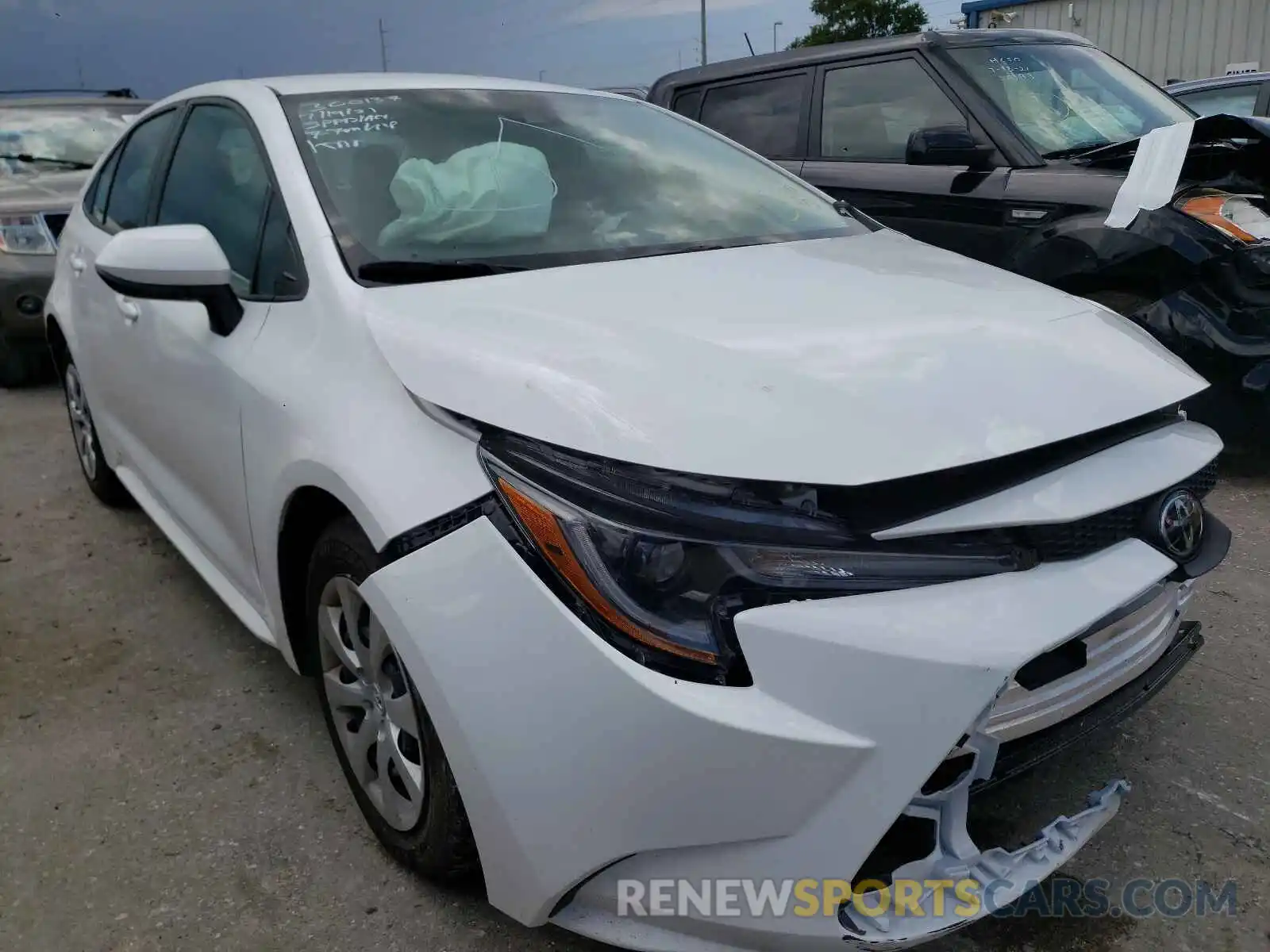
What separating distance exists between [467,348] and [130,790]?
1404 millimetres

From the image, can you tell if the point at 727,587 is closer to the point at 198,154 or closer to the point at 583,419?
the point at 583,419

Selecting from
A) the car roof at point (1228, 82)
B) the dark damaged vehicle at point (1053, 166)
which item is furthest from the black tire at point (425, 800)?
the car roof at point (1228, 82)

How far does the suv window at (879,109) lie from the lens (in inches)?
183

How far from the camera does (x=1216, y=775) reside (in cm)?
229

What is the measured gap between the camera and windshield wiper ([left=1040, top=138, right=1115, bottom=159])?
14.1ft

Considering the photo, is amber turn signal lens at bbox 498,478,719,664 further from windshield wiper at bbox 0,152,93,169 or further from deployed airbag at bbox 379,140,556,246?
windshield wiper at bbox 0,152,93,169

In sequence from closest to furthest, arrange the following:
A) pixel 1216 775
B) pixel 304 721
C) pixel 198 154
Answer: pixel 1216 775 → pixel 304 721 → pixel 198 154

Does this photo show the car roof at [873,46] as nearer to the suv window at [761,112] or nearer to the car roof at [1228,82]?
the suv window at [761,112]

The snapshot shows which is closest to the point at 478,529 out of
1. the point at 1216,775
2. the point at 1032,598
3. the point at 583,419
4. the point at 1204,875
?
the point at 583,419

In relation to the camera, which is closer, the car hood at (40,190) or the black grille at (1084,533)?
the black grille at (1084,533)

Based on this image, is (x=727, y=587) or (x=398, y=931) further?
(x=398, y=931)

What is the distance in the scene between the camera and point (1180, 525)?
1750 millimetres

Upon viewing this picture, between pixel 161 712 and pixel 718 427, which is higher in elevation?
pixel 718 427

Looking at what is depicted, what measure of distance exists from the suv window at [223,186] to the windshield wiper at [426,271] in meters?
0.45
